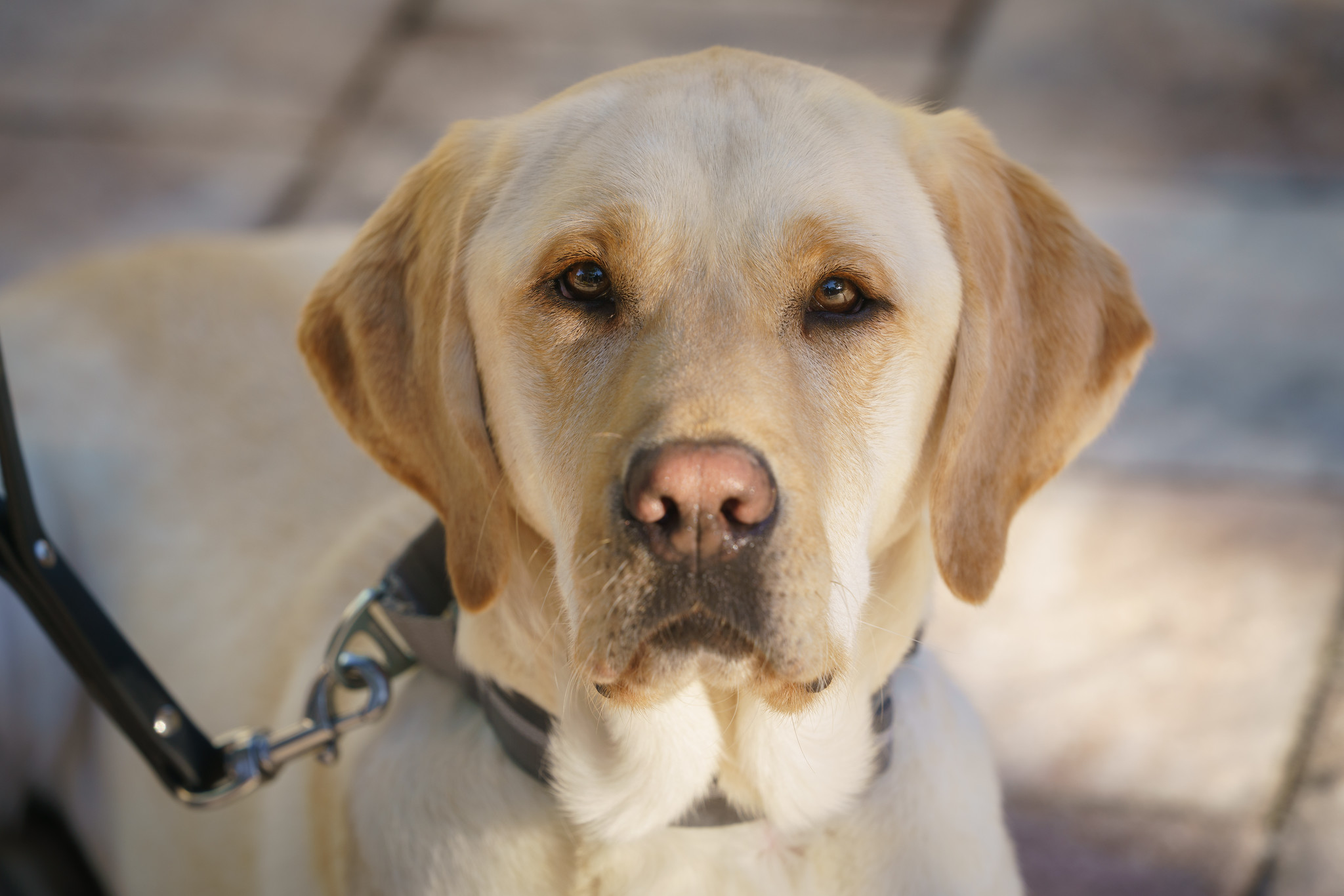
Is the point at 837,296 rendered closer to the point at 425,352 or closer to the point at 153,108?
the point at 425,352

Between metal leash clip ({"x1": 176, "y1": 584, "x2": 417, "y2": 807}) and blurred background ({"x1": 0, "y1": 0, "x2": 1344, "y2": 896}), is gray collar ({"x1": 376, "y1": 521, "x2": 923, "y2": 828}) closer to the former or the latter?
metal leash clip ({"x1": 176, "y1": 584, "x2": 417, "y2": 807})

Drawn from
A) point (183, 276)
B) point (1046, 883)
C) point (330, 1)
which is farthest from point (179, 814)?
point (330, 1)

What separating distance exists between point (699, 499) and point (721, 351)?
0.87ft

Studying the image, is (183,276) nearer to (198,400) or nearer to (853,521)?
(198,400)

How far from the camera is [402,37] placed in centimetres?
598

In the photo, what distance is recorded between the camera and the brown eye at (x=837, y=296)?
1726 millimetres

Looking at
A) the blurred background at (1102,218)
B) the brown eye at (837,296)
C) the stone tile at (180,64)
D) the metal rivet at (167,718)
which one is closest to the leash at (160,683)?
the metal rivet at (167,718)

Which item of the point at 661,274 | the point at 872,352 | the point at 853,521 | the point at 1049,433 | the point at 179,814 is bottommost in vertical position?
the point at 179,814

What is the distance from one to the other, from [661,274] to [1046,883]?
1.81 meters

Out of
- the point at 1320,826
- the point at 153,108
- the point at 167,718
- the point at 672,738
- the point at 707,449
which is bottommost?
the point at 1320,826

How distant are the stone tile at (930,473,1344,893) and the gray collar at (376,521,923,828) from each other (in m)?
1.14

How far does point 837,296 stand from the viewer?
174 cm

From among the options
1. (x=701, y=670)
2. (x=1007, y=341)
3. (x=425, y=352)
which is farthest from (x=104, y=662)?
(x=1007, y=341)

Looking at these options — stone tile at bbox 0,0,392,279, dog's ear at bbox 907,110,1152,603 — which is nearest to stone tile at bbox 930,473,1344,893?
dog's ear at bbox 907,110,1152,603
